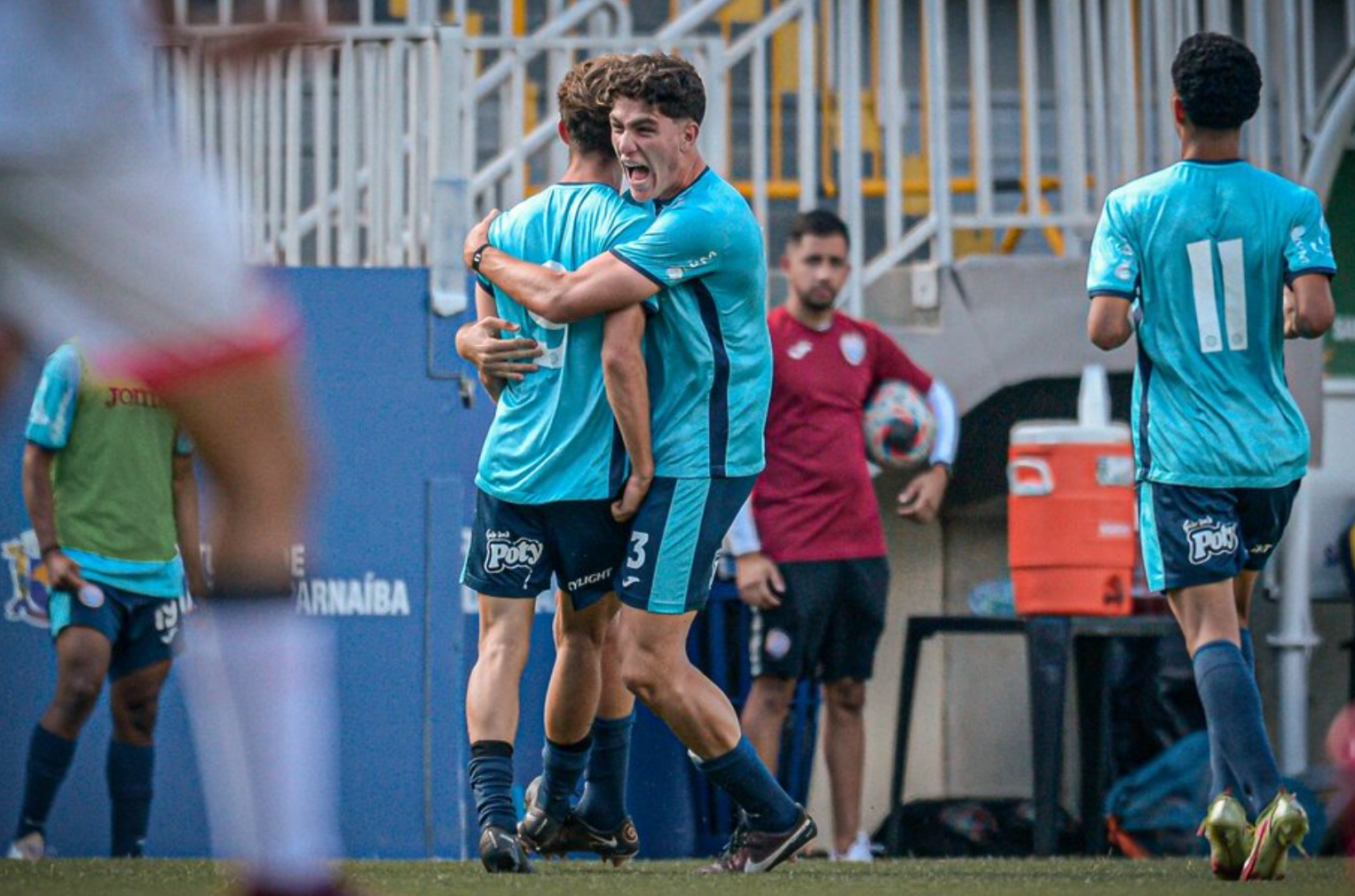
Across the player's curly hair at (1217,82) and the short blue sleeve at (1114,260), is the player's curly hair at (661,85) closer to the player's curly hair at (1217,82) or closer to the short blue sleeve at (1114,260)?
the short blue sleeve at (1114,260)

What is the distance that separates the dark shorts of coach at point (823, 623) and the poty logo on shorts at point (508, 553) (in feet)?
7.64

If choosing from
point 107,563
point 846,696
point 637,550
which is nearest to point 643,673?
point 637,550

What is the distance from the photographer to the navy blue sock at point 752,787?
529 centimetres

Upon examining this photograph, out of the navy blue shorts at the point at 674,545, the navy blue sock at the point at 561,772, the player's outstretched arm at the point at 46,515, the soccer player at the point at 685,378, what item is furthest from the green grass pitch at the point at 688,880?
the player's outstretched arm at the point at 46,515

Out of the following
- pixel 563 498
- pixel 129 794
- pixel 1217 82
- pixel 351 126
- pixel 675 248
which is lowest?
pixel 129 794

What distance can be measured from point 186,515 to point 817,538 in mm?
2162

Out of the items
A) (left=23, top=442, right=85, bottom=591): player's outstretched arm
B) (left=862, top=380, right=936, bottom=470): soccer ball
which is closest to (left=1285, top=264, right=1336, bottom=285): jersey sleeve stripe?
(left=862, top=380, right=936, bottom=470): soccer ball

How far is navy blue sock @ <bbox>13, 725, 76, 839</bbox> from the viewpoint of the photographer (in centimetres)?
705

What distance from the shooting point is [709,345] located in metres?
5.37

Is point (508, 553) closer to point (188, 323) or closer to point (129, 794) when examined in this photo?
point (129, 794)

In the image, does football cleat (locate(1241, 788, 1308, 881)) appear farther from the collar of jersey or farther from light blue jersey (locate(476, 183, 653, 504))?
the collar of jersey

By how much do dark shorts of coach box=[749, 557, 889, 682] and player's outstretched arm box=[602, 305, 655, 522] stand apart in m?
2.36

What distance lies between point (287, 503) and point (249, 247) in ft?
18.1

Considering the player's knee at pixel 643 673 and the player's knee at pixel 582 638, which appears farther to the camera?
the player's knee at pixel 582 638
